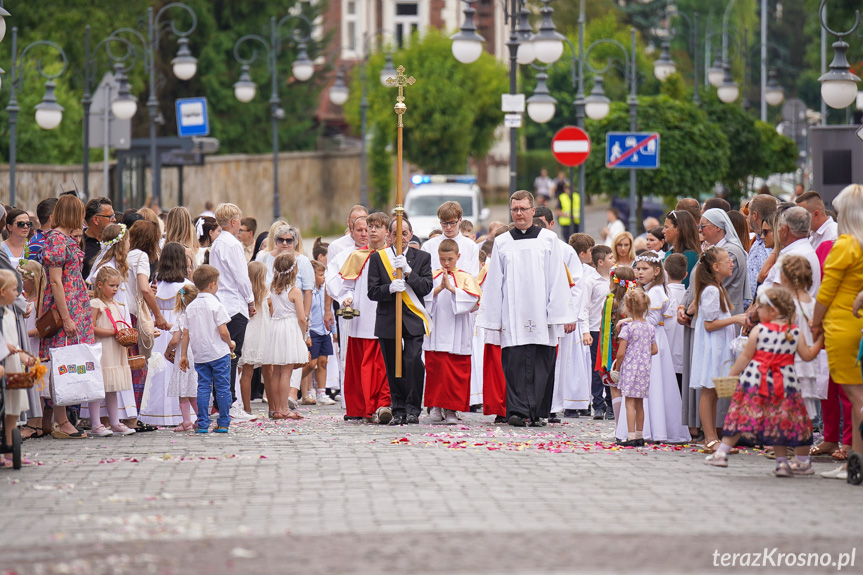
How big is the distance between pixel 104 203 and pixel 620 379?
476 centimetres

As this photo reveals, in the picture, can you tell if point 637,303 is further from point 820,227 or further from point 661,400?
point 820,227

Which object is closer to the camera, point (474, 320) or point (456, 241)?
point (456, 241)

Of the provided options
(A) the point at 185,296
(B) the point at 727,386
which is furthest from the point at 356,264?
(B) the point at 727,386

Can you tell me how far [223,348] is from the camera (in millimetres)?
11617

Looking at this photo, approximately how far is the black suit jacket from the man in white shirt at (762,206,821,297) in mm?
3413

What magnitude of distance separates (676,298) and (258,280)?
3830 mm

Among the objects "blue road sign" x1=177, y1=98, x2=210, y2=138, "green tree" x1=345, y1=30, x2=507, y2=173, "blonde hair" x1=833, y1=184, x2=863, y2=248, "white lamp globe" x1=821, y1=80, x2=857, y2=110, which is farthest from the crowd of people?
"green tree" x1=345, y1=30, x2=507, y2=173

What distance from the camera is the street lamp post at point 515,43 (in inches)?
822

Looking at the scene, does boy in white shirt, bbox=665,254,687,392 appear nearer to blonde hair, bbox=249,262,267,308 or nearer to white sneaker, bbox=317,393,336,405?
blonde hair, bbox=249,262,267,308

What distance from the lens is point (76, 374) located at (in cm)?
1093

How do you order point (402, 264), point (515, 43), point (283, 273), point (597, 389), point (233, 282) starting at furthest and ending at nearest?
point (515, 43) → point (597, 389) → point (283, 273) → point (233, 282) → point (402, 264)

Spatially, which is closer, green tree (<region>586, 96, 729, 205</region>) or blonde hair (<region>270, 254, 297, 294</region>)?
blonde hair (<region>270, 254, 297, 294</region>)

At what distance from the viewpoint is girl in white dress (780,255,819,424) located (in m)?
9.40

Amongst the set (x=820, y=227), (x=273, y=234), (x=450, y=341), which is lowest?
(x=450, y=341)
